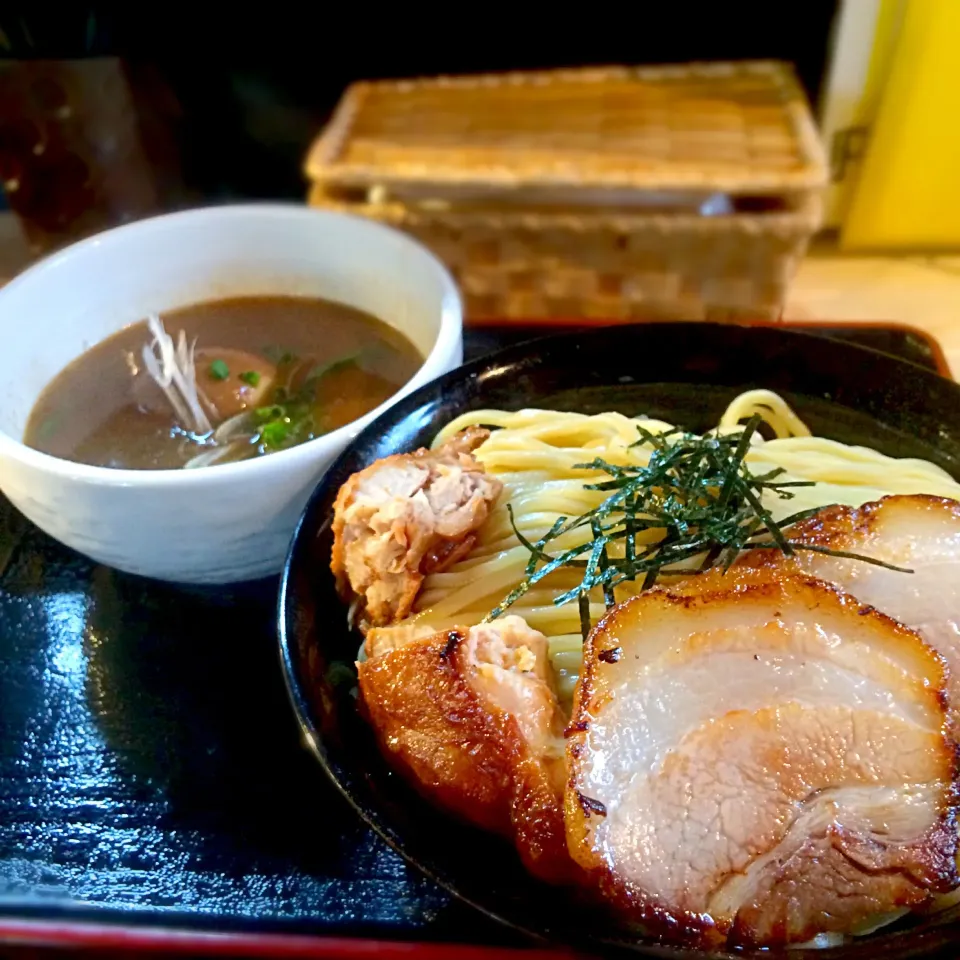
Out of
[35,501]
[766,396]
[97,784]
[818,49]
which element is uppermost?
[818,49]

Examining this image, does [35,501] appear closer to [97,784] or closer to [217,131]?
[97,784]

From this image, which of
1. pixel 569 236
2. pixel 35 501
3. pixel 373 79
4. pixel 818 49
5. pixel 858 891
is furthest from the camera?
pixel 373 79

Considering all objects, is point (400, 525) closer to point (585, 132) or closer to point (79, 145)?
point (585, 132)

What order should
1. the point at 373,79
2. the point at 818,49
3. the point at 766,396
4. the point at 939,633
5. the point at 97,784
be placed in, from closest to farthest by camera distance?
the point at 939,633 → the point at 97,784 → the point at 766,396 → the point at 818,49 → the point at 373,79

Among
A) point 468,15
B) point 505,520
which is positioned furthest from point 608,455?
point 468,15

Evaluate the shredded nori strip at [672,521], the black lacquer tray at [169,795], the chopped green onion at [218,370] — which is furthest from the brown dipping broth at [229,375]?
the shredded nori strip at [672,521]

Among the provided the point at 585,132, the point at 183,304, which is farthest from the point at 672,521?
the point at 585,132

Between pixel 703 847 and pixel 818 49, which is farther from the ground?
pixel 818 49
